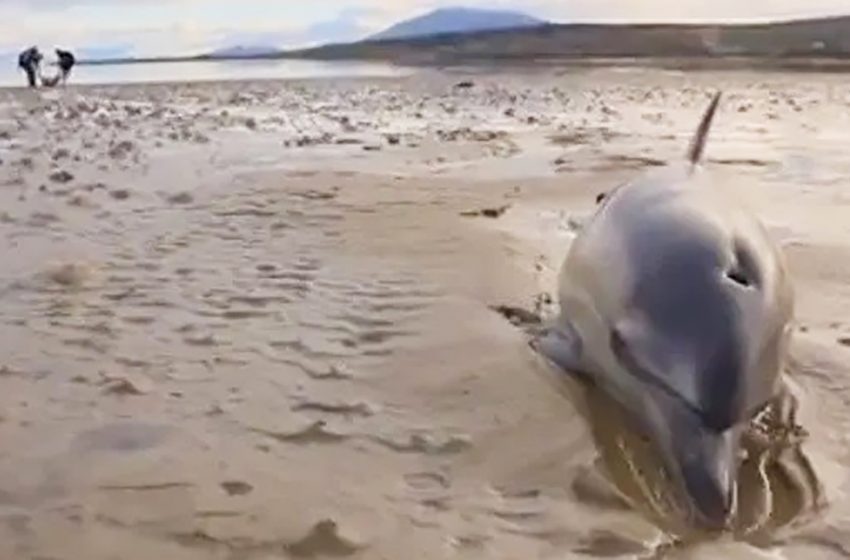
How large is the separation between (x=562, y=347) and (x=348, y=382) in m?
0.83

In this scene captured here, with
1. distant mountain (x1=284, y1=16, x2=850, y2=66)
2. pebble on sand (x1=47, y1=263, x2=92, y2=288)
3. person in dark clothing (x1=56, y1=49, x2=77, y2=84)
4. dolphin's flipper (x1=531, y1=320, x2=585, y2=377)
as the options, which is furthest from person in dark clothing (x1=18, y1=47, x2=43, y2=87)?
dolphin's flipper (x1=531, y1=320, x2=585, y2=377)

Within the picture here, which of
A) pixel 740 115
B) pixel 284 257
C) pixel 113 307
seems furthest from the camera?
pixel 740 115

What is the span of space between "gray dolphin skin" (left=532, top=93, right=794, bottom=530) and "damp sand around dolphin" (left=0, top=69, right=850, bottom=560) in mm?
83

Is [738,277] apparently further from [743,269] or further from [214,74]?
[214,74]

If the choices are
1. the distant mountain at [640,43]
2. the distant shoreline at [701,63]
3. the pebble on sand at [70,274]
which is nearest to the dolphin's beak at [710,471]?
the pebble on sand at [70,274]

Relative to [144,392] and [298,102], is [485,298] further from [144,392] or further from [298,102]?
[298,102]

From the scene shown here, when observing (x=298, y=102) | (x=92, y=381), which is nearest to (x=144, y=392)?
(x=92, y=381)

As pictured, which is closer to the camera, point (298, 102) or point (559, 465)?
point (559, 465)

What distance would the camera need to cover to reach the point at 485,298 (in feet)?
19.4

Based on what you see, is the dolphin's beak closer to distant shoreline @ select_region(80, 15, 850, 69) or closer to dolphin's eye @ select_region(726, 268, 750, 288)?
dolphin's eye @ select_region(726, 268, 750, 288)

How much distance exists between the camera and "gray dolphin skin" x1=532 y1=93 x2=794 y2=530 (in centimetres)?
346

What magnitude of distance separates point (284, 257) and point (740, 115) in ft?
45.4

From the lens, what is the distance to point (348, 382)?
452 centimetres

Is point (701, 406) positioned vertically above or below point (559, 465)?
above
